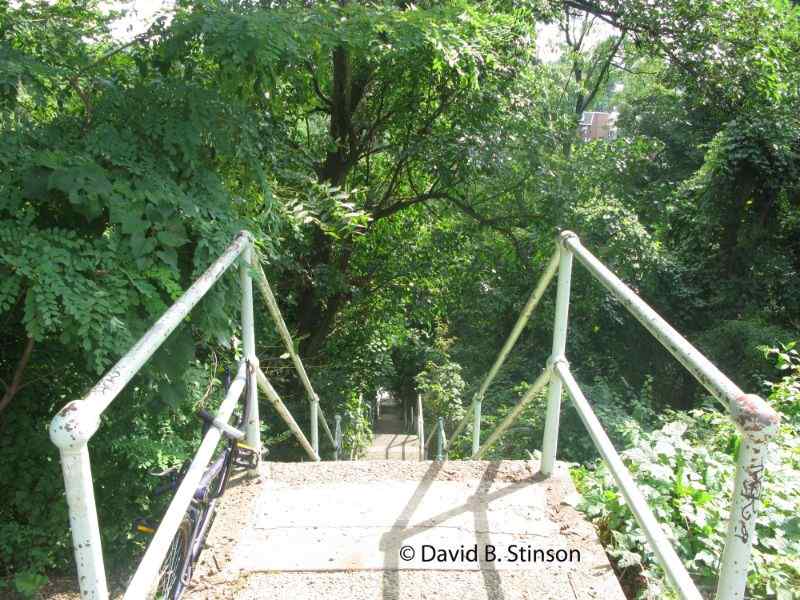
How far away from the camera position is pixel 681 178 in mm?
15055

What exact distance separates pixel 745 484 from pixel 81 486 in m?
1.16

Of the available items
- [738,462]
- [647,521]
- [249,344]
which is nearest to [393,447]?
[249,344]

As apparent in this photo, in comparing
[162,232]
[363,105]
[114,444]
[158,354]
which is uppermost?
[363,105]

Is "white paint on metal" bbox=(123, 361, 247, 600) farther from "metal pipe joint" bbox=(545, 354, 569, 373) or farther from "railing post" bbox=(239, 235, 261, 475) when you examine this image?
"metal pipe joint" bbox=(545, 354, 569, 373)

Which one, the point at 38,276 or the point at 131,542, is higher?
the point at 38,276

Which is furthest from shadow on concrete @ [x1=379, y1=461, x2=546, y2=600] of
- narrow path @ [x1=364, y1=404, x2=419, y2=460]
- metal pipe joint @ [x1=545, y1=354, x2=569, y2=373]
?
narrow path @ [x1=364, y1=404, x2=419, y2=460]

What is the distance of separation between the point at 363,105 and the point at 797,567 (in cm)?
644

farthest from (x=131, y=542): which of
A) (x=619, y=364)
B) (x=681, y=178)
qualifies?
(x=681, y=178)

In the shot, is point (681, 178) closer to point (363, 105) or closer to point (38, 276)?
point (363, 105)

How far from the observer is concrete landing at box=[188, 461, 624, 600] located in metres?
2.01

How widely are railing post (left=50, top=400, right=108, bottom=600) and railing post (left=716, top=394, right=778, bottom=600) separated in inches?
44.6

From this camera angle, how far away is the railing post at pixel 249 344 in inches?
95.3

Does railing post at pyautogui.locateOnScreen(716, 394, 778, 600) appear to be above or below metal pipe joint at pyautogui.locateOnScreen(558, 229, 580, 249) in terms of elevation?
below

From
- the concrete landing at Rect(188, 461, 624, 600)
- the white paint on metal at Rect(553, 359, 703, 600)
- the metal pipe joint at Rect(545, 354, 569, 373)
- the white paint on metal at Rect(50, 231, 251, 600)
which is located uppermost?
the white paint on metal at Rect(50, 231, 251, 600)
